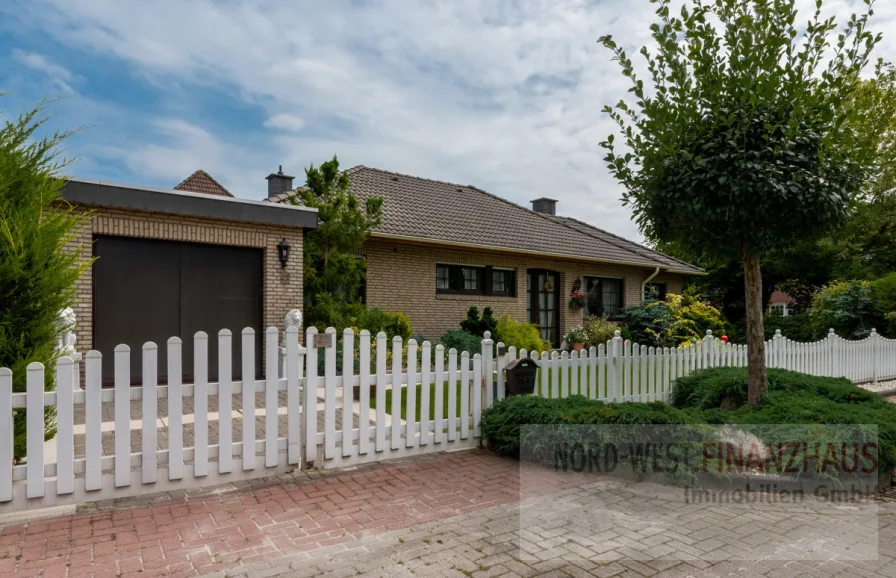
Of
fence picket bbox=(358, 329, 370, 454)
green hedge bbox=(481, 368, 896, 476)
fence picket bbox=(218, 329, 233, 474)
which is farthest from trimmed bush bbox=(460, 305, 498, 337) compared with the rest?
fence picket bbox=(218, 329, 233, 474)

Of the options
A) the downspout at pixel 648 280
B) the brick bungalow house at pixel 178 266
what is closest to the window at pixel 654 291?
the downspout at pixel 648 280

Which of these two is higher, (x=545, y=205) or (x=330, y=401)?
(x=545, y=205)

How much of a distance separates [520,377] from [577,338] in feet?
34.5

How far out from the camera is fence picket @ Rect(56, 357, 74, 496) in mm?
3627

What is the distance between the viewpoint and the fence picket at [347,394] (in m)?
4.64

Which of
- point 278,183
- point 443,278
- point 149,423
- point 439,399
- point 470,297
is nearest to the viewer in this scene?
point 149,423

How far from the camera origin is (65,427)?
143 inches

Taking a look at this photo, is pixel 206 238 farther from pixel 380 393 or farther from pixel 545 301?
pixel 545 301

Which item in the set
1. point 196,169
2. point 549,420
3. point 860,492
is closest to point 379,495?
point 549,420

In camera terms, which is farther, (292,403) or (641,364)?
(641,364)

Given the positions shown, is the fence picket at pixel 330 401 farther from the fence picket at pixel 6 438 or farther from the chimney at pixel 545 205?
the chimney at pixel 545 205

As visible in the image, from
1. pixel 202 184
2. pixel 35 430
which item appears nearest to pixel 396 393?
pixel 35 430

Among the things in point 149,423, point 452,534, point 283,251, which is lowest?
point 452,534

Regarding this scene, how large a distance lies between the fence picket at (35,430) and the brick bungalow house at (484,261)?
8616 mm
